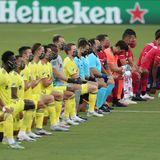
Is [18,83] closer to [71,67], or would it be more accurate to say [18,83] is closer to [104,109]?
[71,67]

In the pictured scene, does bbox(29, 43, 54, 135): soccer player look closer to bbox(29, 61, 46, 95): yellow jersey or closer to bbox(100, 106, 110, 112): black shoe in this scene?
bbox(29, 61, 46, 95): yellow jersey

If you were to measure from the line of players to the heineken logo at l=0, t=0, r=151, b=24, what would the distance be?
20989 millimetres

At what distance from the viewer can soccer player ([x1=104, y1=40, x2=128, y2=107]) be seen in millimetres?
21750

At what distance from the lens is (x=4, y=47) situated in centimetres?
3553

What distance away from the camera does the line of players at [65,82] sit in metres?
15.9

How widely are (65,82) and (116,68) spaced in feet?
10.1

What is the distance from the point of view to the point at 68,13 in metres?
45.2

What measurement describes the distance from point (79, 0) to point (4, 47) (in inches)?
403

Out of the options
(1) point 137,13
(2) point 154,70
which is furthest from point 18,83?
(1) point 137,13

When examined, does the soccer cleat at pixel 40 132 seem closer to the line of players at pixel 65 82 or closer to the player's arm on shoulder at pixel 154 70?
the line of players at pixel 65 82

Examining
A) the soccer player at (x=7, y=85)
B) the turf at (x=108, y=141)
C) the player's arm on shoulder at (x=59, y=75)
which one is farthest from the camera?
the player's arm on shoulder at (x=59, y=75)

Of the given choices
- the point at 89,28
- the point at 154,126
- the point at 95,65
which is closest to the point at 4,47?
the point at 89,28

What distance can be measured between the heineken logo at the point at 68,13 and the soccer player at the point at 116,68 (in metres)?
23.0

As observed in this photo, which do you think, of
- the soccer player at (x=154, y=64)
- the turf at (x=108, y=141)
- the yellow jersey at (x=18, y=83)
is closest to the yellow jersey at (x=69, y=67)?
the turf at (x=108, y=141)
